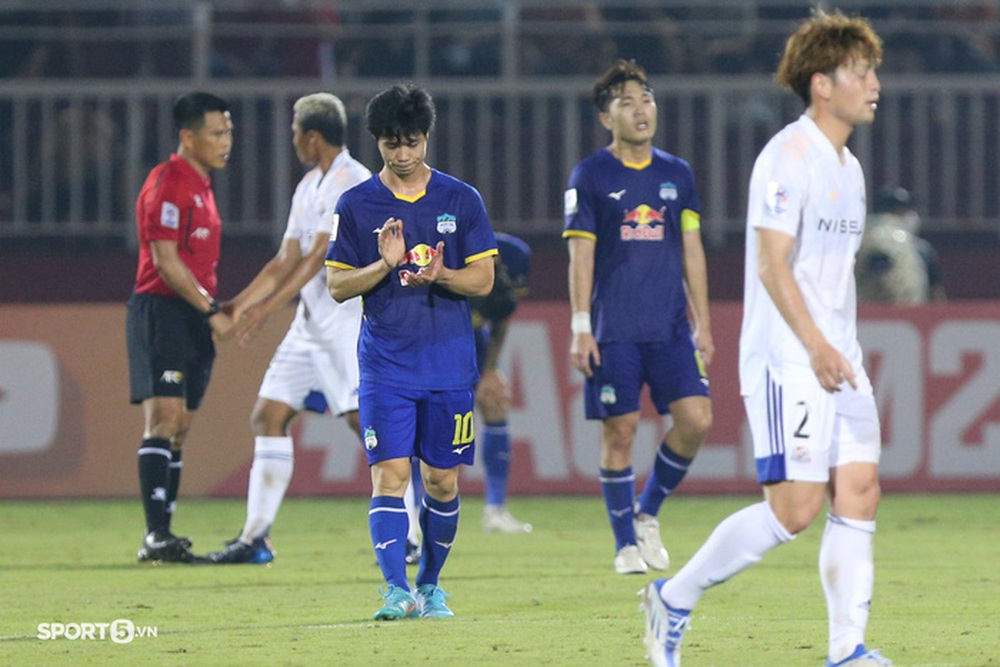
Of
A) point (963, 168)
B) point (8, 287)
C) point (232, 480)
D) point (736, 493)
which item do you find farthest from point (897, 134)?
point (8, 287)

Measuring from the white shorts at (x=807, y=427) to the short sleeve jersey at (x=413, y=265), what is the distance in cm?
189

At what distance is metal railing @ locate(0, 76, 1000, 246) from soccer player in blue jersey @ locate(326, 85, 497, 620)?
27.0 feet

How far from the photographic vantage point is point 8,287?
1537 cm

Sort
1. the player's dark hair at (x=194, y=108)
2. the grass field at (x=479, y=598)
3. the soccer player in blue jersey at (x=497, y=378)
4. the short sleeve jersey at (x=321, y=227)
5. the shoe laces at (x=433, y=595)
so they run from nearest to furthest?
the grass field at (x=479, y=598) → the shoe laces at (x=433, y=595) → the short sleeve jersey at (x=321, y=227) → the player's dark hair at (x=194, y=108) → the soccer player in blue jersey at (x=497, y=378)

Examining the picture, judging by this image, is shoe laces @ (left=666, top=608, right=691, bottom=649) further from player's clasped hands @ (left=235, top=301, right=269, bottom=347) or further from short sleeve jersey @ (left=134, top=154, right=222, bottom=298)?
short sleeve jersey @ (left=134, top=154, right=222, bottom=298)

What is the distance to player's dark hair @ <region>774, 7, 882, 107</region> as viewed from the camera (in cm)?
612

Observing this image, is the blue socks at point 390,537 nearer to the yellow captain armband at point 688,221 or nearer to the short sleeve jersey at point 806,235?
the short sleeve jersey at point 806,235

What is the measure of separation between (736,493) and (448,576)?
5231 millimetres

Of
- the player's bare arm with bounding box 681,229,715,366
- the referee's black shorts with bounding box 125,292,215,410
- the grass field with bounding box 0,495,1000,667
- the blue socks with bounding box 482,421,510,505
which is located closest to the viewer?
the grass field with bounding box 0,495,1000,667

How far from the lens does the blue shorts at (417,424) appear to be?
756 centimetres

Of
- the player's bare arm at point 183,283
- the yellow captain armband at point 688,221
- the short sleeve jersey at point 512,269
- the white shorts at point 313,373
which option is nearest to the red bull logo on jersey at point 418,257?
the white shorts at point 313,373

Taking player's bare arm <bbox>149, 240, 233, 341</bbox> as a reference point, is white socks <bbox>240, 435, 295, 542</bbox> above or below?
below

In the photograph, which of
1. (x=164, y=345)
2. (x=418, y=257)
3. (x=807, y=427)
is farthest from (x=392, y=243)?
(x=164, y=345)

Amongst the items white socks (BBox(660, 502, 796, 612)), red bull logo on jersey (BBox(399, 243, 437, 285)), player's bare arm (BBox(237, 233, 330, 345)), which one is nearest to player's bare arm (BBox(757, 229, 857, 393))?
white socks (BBox(660, 502, 796, 612))
